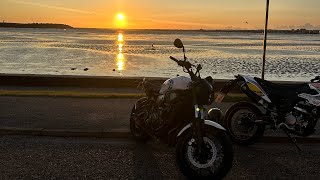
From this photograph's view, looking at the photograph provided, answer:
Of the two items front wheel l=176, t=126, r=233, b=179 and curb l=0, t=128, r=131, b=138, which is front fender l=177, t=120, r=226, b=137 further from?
curb l=0, t=128, r=131, b=138

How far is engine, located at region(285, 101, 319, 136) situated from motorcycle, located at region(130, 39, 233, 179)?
194 centimetres

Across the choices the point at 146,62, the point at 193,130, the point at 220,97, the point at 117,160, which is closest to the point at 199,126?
the point at 193,130

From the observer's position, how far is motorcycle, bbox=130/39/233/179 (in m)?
5.19

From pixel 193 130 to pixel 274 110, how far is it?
2.17 metres

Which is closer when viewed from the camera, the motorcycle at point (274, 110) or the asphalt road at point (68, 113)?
the motorcycle at point (274, 110)

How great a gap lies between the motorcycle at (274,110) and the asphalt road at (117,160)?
32cm

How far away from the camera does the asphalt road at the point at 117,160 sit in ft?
18.1

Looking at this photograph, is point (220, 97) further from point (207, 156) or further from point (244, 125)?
point (207, 156)

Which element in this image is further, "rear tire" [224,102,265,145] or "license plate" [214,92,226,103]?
"rear tire" [224,102,265,145]

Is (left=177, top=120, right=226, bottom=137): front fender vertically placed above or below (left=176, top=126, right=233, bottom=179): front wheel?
above

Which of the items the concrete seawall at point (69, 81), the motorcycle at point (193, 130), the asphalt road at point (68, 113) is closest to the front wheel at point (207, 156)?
the motorcycle at point (193, 130)

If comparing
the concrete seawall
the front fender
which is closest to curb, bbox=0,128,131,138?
the front fender

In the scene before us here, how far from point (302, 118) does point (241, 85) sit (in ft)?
3.62

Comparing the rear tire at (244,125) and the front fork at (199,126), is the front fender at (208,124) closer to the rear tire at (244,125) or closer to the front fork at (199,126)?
the front fork at (199,126)
